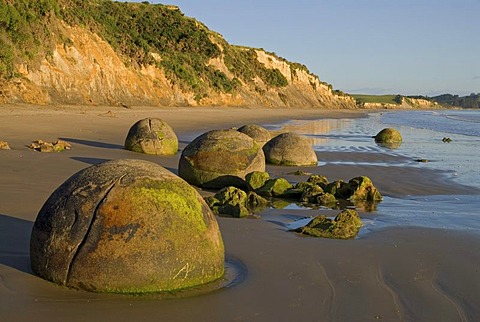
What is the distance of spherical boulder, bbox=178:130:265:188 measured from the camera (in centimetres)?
1097

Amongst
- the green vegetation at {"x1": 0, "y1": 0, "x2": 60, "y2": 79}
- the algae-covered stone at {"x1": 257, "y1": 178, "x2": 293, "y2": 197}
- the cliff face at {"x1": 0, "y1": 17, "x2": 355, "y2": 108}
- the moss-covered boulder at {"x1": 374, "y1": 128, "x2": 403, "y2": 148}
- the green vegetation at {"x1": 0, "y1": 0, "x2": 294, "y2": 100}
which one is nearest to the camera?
the algae-covered stone at {"x1": 257, "y1": 178, "x2": 293, "y2": 197}

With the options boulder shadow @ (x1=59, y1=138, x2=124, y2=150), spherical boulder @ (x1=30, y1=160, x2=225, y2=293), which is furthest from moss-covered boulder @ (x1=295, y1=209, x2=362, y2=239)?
boulder shadow @ (x1=59, y1=138, x2=124, y2=150)

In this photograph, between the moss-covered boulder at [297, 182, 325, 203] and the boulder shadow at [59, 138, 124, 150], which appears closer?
the moss-covered boulder at [297, 182, 325, 203]

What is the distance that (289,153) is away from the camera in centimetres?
1473

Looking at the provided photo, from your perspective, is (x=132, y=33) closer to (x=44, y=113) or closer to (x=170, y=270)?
(x=44, y=113)

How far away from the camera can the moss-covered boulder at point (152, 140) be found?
52.3ft

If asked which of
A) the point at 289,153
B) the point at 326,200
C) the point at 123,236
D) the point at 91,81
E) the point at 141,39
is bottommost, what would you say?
the point at 326,200

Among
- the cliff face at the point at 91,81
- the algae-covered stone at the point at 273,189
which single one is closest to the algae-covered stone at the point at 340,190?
the algae-covered stone at the point at 273,189

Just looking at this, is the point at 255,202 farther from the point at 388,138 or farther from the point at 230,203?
the point at 388,138

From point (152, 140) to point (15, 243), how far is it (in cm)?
992

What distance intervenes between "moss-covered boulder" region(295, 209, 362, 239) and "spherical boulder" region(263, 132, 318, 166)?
23.5ft

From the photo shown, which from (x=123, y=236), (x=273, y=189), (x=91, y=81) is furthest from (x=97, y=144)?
(x=91, y=81)

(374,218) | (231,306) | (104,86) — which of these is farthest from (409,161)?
(104,86)

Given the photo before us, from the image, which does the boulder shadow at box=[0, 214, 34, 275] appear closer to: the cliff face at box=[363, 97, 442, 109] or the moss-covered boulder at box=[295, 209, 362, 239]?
the moss-covered boulder at box=[295, 209, 362, 239]
